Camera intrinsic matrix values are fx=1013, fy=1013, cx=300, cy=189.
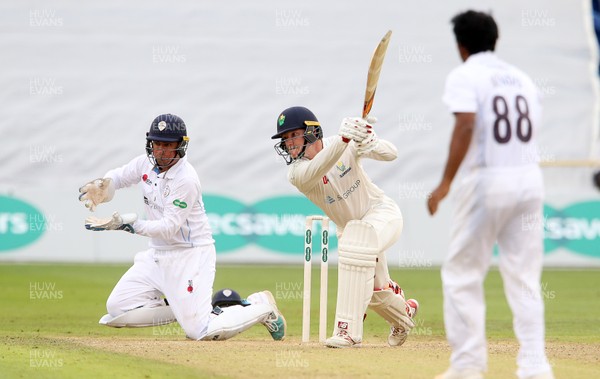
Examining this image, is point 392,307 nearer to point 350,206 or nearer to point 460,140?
point 350,206

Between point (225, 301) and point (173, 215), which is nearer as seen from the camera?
point (173, 215)

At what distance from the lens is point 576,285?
12.9m

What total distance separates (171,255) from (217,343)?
70 centimetres

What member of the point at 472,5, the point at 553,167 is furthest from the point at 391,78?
the point at 553,167

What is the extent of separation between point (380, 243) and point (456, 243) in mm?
1942

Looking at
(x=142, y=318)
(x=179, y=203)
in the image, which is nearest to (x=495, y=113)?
(x=179, y=203)

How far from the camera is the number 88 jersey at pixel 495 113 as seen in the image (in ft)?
15.0

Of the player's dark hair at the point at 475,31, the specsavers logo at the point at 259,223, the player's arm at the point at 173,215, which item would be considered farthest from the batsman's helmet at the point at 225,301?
the specsavers logo at the point at 259,223

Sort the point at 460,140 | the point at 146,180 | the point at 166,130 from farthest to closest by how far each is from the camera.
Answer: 1. the point at 146,180
2. the point at 166,130
3. the point at 460,140

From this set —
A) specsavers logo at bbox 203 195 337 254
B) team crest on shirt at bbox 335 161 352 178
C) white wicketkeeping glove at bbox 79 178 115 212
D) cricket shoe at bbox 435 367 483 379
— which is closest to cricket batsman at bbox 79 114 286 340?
white wicketkeeping glove at bbox 79 178 115 212

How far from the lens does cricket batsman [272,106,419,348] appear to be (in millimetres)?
6395

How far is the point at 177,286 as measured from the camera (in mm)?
6949

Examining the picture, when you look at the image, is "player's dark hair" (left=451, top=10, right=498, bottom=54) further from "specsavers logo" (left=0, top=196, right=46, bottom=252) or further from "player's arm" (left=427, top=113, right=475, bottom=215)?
"specsavers logo" (left=0, top=196, right=46, bottom=252)

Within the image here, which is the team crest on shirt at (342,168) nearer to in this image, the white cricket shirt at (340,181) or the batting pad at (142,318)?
the white cricket shirt at (340,181)
